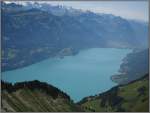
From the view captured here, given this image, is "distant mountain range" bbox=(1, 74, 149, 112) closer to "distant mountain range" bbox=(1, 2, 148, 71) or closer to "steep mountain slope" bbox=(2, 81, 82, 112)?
"steep mountain slope" bbox=(2, 81, 82, 112)

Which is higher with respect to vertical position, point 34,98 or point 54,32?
point 54,32

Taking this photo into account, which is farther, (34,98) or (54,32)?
(54,32)

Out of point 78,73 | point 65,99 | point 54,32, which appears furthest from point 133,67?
point 54,32

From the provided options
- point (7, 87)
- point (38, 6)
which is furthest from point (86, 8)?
point (7, 87)

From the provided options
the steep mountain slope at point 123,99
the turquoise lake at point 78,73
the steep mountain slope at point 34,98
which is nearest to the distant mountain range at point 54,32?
the turquoise lake at point 78,73

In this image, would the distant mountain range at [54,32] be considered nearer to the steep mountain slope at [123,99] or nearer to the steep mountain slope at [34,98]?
the steep mountain slope at [34,98]

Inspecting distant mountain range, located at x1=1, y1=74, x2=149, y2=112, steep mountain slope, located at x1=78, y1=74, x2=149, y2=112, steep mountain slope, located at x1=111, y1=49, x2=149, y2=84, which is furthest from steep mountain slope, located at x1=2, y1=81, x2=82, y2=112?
steep mountain slope, located at x1=111, y1=49, x2=149, y2=84

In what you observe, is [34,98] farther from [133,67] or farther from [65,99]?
[133,67]
